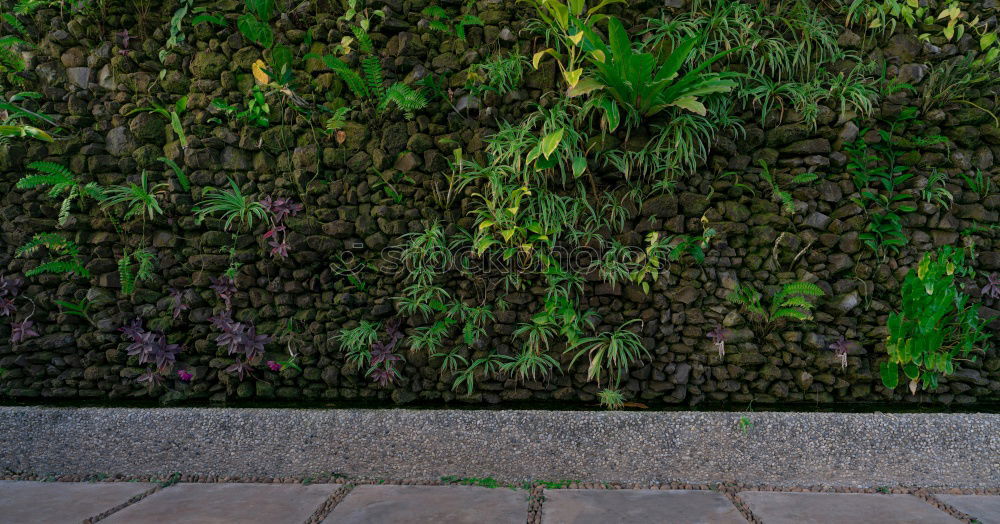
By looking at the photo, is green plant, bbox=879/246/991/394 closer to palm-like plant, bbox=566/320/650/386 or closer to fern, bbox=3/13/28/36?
palm-like plant, bbox=566/320/650/386

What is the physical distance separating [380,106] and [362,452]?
185 centimetres

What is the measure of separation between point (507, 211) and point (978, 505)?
96.0 inches

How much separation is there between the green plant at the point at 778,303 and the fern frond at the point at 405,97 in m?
1.99

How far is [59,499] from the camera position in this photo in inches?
83.0

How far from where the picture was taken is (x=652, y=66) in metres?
2.32

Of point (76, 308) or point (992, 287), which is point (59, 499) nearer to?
point (76, 308)

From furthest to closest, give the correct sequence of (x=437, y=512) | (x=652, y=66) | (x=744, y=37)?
(x=744, y=37) < (x=652, y=66) < (x=437, y=512)

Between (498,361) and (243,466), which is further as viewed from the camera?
(498,361)

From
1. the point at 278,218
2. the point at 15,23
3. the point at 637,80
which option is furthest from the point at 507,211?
the point at 15,23

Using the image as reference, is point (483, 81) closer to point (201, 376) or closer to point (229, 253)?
point (229, 253)

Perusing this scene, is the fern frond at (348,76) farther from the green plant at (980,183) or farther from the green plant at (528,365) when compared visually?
the green plant at (980,183)

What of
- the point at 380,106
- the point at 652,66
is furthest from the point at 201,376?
the point at 652,66

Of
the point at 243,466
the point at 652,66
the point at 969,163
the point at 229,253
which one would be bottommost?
the point at 243,466

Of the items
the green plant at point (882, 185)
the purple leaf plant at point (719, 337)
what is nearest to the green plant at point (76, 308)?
the purple leaf plant at point (719, 337)
